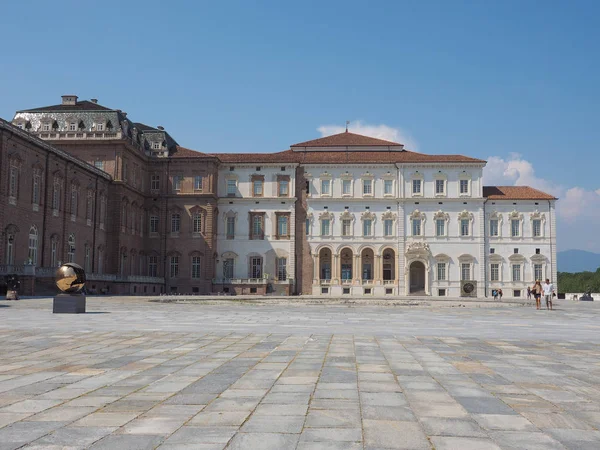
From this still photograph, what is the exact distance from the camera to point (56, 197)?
4644 centimetres

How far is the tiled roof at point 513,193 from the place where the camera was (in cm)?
6253

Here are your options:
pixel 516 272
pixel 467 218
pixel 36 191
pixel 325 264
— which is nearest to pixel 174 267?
pixel 325 264

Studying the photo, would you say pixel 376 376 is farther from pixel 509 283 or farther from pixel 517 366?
pixel 509 283

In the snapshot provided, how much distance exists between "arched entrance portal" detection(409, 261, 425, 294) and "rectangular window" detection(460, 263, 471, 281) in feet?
12.4

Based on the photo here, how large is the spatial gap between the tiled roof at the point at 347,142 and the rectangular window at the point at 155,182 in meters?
14.4

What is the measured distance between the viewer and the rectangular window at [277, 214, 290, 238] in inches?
2470

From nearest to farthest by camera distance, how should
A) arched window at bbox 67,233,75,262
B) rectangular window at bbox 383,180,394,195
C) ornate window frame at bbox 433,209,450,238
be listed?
1. arched window at bbox 67,233,75,262
2. ornate window frame at bbox 433,209,450,238
3. rectangular window at bbox 383,180,394,195

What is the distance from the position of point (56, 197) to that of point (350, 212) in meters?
28.2

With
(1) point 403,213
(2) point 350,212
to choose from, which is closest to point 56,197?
(2) point 350,212

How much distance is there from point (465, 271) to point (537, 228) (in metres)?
8.53

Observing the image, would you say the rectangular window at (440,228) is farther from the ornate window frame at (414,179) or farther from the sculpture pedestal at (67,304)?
the sculpture pedestal at (67,304)

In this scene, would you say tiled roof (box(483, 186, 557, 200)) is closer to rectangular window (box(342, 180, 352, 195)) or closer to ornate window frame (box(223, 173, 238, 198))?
rectangular window (box(342, 180, 352, 195))

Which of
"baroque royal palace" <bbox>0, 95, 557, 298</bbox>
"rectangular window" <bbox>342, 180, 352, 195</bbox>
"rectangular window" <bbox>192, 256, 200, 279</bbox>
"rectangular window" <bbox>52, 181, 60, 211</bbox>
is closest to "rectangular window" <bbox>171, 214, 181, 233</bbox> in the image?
"baroque royal palace" <bbox>0, 95, 557, 298</bbox>

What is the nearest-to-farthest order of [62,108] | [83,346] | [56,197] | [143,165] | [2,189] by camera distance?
[83,346], [2,189], [56,197], [62,108], [143,165]
